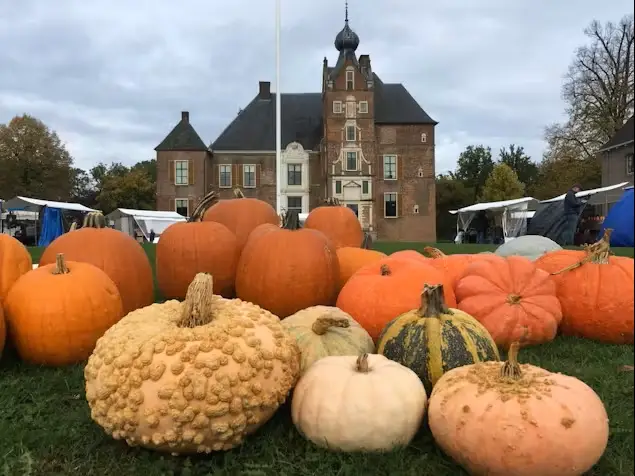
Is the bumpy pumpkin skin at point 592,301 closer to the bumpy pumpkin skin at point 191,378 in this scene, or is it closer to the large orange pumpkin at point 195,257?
the bumpy pumpkin skin at point 191,378

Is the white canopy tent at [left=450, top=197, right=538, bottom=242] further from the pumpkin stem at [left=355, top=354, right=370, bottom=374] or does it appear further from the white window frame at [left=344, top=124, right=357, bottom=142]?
the white window frame at [left=344, top=124, right=357, bottom=142]

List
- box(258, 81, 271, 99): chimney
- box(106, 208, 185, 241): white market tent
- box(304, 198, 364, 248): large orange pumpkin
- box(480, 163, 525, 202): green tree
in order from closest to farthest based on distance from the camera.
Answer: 1. box(304, 198, 364, 248): large orange pumpkin
2. box(106, 208, 185, 241): white market tent
3. box(480, 163, 525, 202): green tree
4. box(258, 81, 271, 99): chimney

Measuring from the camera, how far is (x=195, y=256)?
3.75 metres

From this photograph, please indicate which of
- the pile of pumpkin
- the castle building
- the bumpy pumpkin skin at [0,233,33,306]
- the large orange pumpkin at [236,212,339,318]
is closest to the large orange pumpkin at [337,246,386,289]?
the pile of pumpkin

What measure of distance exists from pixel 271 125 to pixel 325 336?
3757cm

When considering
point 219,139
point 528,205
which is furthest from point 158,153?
point 528,205

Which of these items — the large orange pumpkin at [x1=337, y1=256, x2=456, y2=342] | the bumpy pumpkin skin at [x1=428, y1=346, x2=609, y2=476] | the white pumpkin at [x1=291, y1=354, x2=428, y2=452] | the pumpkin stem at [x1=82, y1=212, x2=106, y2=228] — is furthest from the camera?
the pumpkin stem at [x1=82, y1=212, x2=106, y2=228]

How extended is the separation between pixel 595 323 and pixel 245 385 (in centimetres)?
216

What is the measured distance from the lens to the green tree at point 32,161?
1447 inches

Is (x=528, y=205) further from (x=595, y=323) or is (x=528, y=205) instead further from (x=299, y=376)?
(x=299, y=376)

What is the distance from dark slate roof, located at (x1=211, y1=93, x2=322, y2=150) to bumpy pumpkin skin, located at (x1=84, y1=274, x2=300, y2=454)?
3627 centimetres

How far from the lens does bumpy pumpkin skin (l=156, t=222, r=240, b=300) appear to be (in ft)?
12.4

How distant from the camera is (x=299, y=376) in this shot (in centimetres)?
215

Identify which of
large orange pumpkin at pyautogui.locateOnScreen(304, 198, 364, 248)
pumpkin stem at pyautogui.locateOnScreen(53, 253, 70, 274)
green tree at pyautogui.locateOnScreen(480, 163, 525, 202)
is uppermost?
green tree at pyautogui.locateOnScreen(480, 163, 525, 202)
